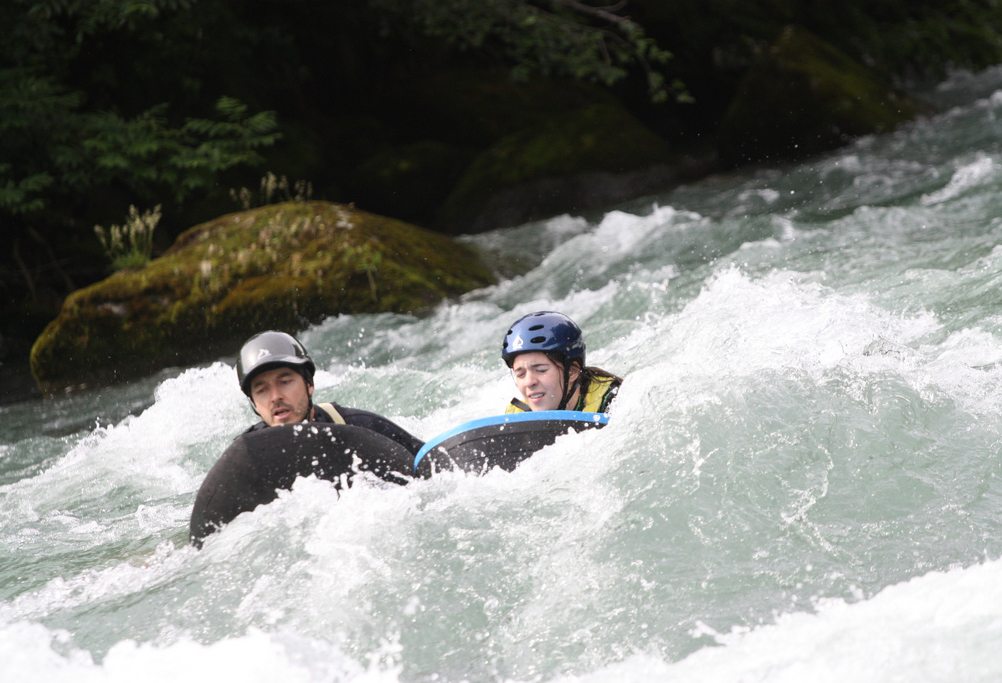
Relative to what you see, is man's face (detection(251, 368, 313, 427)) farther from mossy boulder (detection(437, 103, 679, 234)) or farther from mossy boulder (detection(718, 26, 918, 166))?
mossy boulder (detection(718, 26, 918, 166))

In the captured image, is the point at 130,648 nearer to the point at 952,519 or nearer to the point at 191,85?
the point at 952,519

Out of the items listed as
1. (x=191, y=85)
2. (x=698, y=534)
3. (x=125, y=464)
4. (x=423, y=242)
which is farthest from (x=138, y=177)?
(x=698, y=534)

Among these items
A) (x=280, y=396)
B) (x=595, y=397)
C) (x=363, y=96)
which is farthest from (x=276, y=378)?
(x=363, y=96)

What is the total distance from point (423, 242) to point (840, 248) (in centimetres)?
400

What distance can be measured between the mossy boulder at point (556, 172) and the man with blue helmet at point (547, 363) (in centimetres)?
849

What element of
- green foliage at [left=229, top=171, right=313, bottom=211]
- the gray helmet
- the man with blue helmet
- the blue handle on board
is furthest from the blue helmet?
green foliage at [left=229, top=171, right=313, bottom=211]

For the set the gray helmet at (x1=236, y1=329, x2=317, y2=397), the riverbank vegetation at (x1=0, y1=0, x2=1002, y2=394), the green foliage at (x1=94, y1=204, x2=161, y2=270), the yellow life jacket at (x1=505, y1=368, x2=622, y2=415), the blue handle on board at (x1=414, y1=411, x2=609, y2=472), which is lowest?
the yellow life jacket at (x1=505, y1=368, x2=622, y2=415)

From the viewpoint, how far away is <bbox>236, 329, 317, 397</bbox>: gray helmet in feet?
14.3

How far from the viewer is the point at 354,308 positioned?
9047mm

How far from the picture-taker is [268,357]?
4.35 meters

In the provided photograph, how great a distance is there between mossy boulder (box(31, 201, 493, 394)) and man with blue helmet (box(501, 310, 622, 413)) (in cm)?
463

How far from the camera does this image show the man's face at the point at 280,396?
4395mm

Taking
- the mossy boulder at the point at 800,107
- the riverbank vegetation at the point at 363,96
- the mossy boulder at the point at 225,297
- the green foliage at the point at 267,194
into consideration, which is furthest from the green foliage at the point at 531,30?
the mossy boulder at the point at 225,297

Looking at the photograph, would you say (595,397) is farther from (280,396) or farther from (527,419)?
(280,396)
